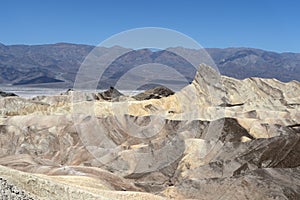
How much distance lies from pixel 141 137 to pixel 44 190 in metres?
26.3

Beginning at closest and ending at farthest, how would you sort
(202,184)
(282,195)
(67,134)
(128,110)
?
(282,195), (202,184), (67,134), (128,110)

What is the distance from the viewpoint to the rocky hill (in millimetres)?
17141

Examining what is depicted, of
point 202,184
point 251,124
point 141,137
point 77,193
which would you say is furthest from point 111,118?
point 77,193

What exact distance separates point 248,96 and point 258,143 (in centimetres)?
2709

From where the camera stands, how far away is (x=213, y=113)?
41.1 meters

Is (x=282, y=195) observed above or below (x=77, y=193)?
below

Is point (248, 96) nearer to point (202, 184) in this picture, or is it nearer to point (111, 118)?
point (111, 118)

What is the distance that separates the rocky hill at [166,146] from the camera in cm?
1714

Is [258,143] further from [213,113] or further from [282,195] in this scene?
[213,113]

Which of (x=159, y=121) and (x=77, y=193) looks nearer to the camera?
(x=77, y=193)

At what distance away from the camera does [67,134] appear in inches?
1443

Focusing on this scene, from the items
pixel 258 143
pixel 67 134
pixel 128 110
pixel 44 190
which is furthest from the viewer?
pixel 128 110

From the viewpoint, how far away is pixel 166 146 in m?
30.8

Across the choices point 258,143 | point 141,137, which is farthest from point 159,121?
point 258,143
